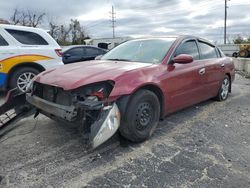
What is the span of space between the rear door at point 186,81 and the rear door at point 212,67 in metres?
0.21

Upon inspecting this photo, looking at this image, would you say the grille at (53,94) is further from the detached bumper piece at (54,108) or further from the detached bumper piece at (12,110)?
the detached bumper piece at (12,110)

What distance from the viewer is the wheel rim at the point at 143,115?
3.62m

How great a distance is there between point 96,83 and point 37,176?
1265mm

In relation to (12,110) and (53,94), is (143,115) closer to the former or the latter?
(53,94)

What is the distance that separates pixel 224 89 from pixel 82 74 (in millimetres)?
4051

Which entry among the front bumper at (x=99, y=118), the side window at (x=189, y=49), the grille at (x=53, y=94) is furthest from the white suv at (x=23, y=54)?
the side window at (x=189, y=49)

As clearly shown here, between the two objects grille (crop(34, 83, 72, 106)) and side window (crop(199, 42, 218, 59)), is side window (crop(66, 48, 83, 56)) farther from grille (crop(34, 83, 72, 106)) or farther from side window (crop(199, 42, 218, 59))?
grille (crop(34, 83, 72, 106))

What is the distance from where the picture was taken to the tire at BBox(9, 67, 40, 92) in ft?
21.2

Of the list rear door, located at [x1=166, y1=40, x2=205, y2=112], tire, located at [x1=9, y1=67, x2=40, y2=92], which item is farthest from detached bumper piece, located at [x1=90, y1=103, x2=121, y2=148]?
tire, located at [x1=9, y1=67, x2=40, y2=92]

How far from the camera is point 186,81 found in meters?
4.55

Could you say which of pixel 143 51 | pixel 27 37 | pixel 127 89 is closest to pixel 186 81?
pixel 143 51

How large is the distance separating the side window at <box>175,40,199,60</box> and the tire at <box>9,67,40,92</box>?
12.8 feet

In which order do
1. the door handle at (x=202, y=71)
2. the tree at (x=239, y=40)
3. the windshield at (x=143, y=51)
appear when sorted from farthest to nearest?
the tree at (x=239, y=40)
the door handle at (x=202, y=71)
the windshield at (x=143, y=51)

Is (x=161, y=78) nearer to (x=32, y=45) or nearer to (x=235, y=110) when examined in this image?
(x=235, y=110)
